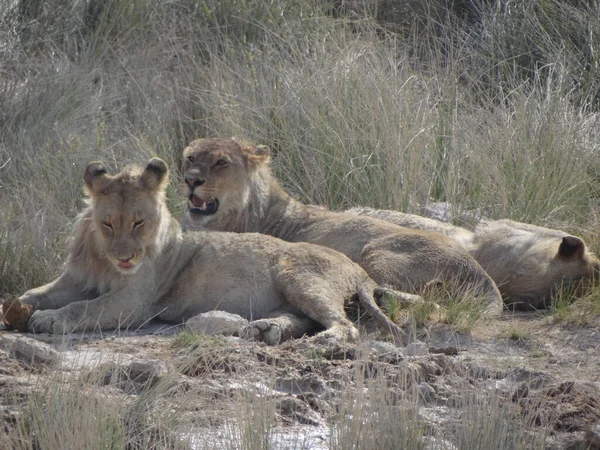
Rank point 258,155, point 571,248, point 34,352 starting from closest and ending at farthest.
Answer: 1. point 34,352
2. point 571,248
3. point 258,155

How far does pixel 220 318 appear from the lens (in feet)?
21.6

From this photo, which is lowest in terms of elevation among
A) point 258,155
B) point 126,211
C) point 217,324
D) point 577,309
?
point 577,309

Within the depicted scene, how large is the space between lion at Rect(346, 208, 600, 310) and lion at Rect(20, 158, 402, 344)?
1.25 meters

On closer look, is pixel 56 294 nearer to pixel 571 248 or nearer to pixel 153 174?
pixel 153 174

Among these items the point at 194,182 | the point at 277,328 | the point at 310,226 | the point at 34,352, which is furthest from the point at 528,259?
the point at 34,352

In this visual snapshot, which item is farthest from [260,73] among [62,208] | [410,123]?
[62,208]

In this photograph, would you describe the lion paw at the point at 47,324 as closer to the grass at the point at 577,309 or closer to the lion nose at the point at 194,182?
the lion nose at the point at 194,182

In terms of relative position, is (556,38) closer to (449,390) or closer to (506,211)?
(506,211)

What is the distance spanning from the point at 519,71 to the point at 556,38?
99 cm

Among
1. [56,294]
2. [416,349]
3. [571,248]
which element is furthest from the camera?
[571,248]

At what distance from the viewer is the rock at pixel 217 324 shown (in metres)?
6.50

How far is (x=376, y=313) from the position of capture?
6785mm

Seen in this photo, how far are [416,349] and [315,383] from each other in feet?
2.80

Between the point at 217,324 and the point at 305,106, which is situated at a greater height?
the point at 305,106
